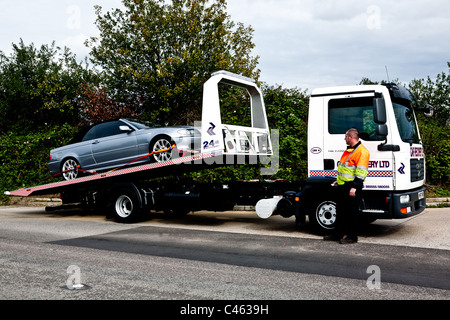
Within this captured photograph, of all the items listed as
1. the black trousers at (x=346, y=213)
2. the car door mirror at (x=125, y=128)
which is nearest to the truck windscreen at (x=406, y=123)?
the black trousers at (x=346, y=213)

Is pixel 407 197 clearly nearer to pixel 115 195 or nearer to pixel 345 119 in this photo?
pixel 345 119

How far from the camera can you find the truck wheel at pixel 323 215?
300 inches

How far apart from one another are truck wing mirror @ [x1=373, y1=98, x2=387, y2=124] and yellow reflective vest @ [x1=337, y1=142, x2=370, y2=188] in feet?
1.58

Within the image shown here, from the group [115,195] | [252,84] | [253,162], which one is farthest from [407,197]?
[115,195]

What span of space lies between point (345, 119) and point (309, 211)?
67.8 inches

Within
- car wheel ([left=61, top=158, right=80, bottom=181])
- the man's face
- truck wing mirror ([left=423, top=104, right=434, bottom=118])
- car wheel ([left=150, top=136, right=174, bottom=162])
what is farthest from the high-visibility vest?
car wheel ([left=61, top=158, right=80, bottom=181])

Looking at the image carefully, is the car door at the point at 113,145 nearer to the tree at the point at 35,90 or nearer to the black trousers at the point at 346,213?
the black trousers at the point at 346,213

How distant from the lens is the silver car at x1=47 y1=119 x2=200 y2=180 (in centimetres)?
904

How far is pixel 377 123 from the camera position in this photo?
693 cm

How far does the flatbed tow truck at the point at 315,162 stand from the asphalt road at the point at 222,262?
553 mm

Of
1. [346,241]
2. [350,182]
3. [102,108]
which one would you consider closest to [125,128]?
[350,182]

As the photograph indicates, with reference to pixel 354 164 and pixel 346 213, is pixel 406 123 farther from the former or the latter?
pixel 346 213

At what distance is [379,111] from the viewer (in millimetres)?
6922

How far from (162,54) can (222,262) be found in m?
16.8
